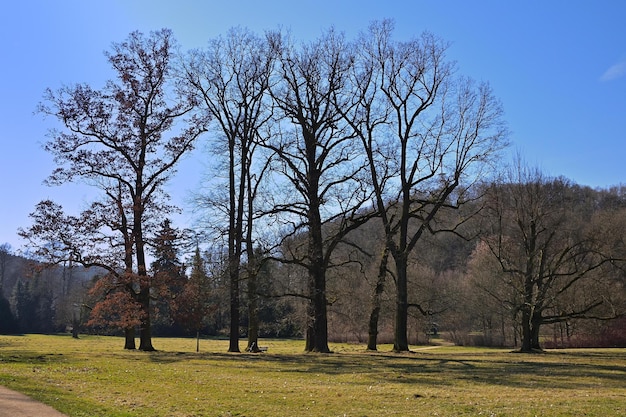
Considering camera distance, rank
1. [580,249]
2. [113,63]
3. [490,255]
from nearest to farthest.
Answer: [113,63] → [580,249] → [490,255]

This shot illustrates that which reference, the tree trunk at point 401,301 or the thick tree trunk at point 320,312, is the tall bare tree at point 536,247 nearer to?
the tree trunk at point 401,301

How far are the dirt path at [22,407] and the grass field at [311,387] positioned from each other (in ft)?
0.85

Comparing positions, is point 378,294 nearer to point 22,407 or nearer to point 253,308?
point 253,308

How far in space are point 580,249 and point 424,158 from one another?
1337cm

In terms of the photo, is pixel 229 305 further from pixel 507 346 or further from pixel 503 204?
pixel 507 346

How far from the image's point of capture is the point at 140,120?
28719mm

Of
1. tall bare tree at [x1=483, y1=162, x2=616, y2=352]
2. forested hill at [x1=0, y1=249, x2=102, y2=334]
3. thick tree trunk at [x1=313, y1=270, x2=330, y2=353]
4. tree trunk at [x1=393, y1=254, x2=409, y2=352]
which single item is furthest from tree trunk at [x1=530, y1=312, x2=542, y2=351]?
forested hill at [x1=0, y1=249, x2=102, y2=334]

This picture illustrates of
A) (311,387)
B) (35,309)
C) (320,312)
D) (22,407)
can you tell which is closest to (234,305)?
(320,312)

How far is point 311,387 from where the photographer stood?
46.0ft

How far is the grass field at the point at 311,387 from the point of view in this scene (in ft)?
34.3

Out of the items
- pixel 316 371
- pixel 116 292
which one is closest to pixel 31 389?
pixel 316 371

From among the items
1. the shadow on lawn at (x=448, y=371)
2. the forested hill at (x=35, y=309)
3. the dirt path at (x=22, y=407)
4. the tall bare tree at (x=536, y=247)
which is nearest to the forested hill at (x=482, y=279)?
the tall bare tree at (x=536, y=247)

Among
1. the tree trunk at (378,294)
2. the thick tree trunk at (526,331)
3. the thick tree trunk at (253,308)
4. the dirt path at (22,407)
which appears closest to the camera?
the dirt path at (22,407)

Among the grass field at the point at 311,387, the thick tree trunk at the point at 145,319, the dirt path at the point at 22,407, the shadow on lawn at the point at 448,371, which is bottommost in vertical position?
the shadow on lawn at the point at 448,371
